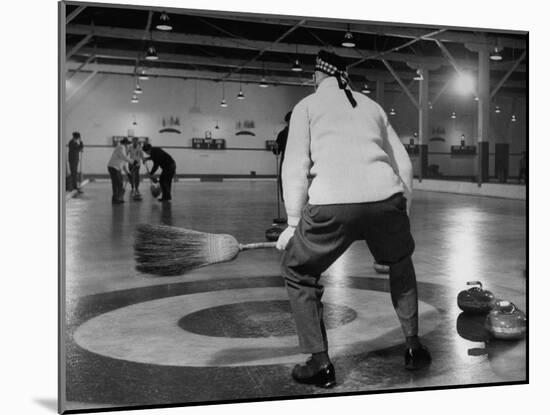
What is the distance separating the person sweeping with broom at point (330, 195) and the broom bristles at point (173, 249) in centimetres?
47

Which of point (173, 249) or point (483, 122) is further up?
point (483, 122)

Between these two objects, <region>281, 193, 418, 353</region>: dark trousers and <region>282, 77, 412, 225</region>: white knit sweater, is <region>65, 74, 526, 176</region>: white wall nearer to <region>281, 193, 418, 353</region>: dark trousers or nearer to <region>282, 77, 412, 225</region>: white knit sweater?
<region>282, 77, 412, 225</region>: white knit sweater

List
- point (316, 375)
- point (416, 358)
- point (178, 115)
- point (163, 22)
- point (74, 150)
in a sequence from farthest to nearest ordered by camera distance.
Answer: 1. point (178, 115)
2. point (163, 22)
3. point (74, 150)
4. point (416, 358)
5. point (316, 375)

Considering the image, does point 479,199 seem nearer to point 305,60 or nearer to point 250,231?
point 250,231

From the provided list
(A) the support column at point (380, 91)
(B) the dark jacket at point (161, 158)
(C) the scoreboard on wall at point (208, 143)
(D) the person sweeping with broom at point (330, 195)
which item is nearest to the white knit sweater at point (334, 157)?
(D) the person sweeping with broom at point (330, 195)

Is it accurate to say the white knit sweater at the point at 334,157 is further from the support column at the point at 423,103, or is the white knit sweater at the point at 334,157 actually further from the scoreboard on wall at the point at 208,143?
the scoreboard on wall at the point at 208,143

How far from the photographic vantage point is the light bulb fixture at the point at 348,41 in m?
3.87

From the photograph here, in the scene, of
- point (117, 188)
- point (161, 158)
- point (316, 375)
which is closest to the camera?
point (316, 375)

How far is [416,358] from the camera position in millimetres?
3605

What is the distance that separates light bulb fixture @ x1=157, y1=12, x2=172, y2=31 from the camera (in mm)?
3958

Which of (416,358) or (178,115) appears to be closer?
(416,358)

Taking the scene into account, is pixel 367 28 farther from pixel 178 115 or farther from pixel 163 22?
pixel 178 115

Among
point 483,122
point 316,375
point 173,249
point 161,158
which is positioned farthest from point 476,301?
point 483,122

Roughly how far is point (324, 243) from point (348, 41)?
1.32 meters
